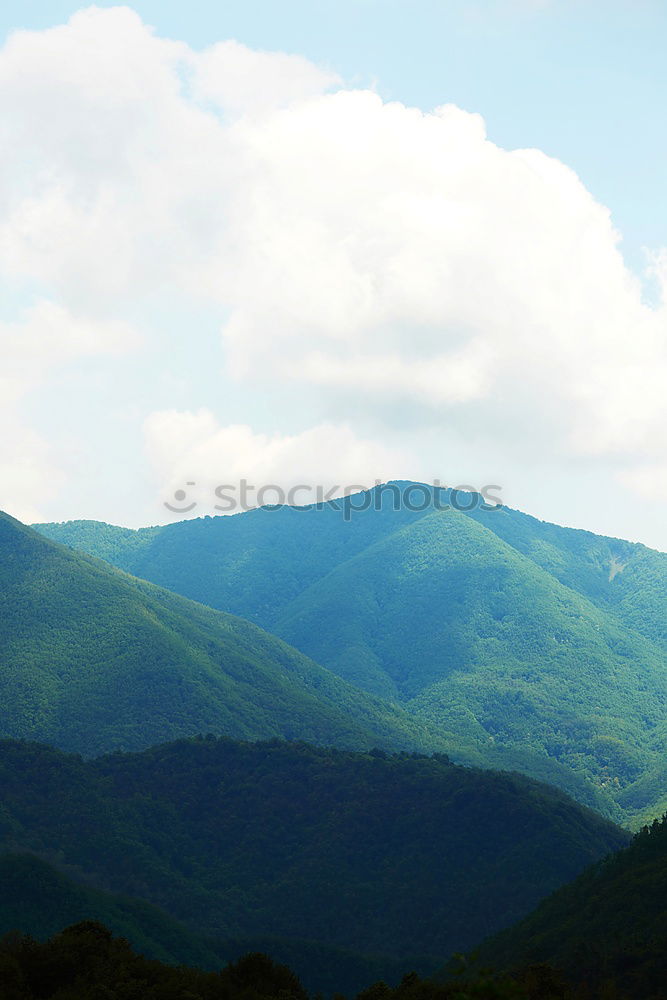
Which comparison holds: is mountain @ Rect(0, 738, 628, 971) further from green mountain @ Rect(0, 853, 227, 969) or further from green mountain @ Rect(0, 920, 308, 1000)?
green mountain @ Rect(0, 920, 308, 1000)

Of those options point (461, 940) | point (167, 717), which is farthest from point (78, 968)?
point (167, 717)

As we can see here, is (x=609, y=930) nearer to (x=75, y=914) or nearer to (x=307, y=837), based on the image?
(x=75, y=914)

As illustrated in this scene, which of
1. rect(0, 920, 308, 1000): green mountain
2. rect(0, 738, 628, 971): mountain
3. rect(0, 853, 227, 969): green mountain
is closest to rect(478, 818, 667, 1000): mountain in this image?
rect(0, 920, 308, 1000): green mountain

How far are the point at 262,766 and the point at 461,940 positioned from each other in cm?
4780

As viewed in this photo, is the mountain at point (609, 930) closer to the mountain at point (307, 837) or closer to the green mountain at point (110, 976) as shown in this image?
the green mountain at point (110, 976)

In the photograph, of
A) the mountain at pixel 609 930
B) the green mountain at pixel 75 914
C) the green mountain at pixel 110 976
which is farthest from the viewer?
the green mountain at pixel 75 914

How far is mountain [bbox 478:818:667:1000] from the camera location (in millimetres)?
66231

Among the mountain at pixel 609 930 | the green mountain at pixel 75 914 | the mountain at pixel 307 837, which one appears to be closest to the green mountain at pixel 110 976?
the mountain at pixel 609 930

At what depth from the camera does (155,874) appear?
434 feet

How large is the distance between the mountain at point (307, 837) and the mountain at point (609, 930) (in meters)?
21.6

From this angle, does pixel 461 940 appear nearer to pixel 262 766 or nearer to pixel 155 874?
pixel 155 874

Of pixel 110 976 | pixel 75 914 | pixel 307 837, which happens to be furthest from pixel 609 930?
pixel 307 837

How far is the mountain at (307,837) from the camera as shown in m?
125

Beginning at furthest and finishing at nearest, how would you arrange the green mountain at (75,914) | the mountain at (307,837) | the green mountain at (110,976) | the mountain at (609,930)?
the mountain at (307,837), the green mountain at (75,914), the mountain at (609,930), the green mountain at (110,976)
